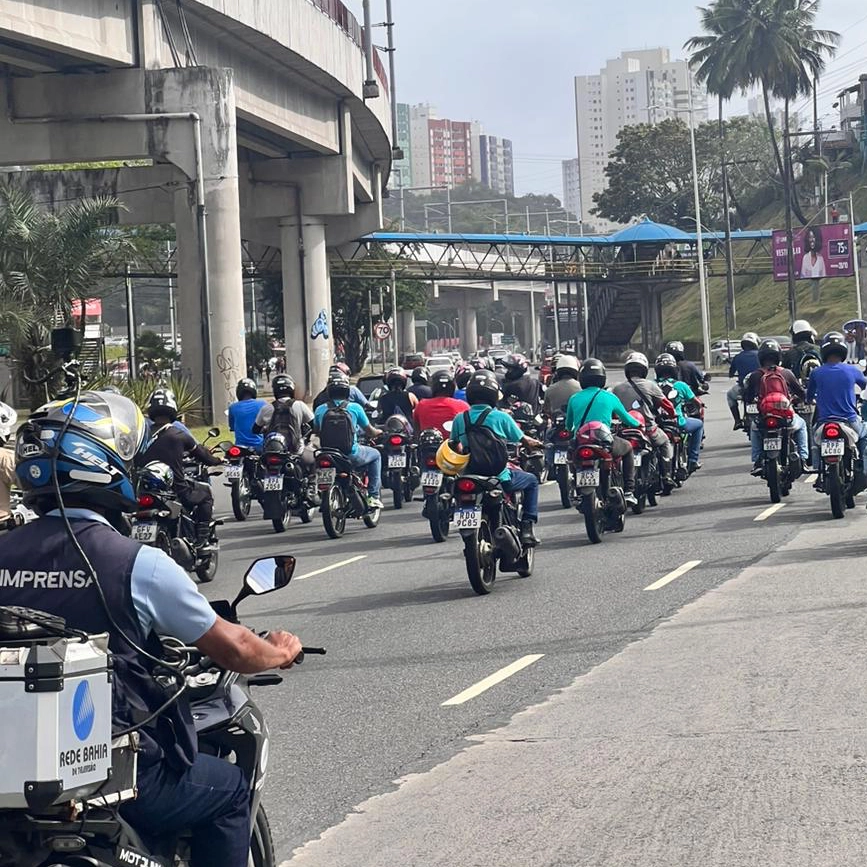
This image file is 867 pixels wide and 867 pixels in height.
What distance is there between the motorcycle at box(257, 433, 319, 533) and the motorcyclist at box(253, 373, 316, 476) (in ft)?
0.32

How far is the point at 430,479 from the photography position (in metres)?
18.0

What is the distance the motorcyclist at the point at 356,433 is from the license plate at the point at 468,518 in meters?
5.75

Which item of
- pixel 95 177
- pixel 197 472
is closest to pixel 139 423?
pixel 197 472

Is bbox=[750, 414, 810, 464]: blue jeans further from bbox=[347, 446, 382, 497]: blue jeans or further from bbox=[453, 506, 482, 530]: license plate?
bbox=[453, 506, 482, 530]: license plate

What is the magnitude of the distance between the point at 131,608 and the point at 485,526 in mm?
9254

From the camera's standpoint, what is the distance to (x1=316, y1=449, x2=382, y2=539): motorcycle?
59.7ft

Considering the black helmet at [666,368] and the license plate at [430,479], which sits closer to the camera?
the license plate at [430,479]

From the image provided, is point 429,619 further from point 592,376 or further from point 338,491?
point 338,491

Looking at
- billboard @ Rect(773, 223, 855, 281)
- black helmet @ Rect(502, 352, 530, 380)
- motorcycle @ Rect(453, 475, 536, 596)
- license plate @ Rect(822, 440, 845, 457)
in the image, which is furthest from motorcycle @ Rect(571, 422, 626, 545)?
billboard @ Rect(773, 223, 855, 281)

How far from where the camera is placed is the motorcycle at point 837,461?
16.2 metres

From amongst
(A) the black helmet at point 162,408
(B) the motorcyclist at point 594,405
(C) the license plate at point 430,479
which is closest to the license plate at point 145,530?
(A) the black helmet at point 162,408

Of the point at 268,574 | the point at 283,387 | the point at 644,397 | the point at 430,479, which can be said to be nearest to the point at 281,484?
the point at 283,387

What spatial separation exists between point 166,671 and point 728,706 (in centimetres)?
483

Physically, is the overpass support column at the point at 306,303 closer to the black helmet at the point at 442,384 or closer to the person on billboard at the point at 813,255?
the black helmet at the point at 442,384
